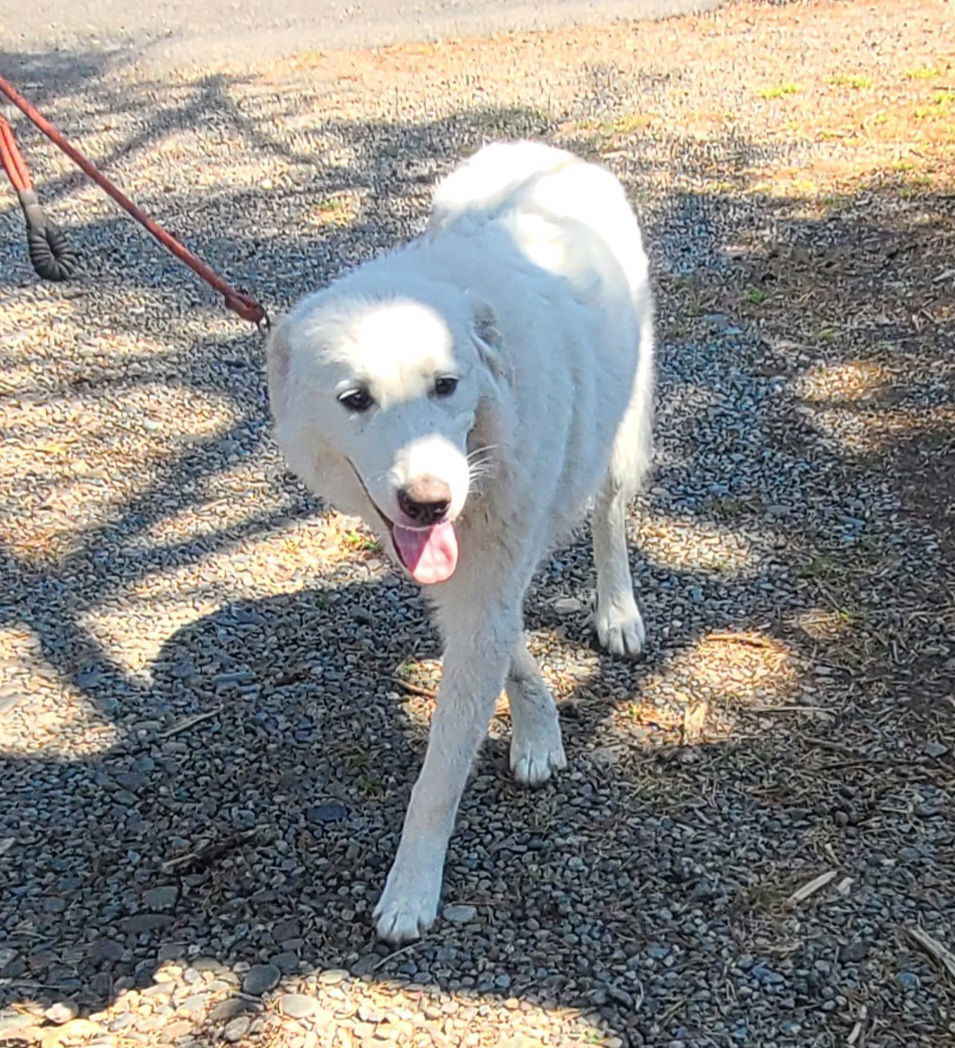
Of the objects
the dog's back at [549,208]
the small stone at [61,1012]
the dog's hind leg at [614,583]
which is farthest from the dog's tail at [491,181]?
the small stone at [61,1012]

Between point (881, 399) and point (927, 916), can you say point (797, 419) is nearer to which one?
point (881, 399)

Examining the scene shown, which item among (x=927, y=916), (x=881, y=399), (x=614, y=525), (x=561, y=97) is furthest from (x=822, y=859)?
(x=561, y=97)

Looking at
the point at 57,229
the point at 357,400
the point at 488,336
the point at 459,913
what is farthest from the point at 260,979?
the point at 57,229

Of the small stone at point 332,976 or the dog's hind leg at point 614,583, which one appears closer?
the small stone at point 332,976

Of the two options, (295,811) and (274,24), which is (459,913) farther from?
(274,24)

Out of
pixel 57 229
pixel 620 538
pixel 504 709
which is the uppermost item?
pixel 620 538

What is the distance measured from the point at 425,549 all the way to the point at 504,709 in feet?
3.58

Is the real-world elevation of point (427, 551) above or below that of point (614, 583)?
above

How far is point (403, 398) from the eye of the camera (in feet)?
8.42

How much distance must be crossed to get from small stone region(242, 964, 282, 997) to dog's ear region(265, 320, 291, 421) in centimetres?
117

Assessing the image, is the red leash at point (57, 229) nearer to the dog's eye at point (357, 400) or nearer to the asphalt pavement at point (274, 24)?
the dog's eye at point (357, 400)

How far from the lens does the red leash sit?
12.0 ft

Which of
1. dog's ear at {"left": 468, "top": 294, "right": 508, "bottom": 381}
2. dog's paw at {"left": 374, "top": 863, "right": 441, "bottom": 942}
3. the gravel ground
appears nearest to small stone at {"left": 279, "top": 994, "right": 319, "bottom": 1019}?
the gravel ground

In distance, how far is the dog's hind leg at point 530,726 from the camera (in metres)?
3.30
